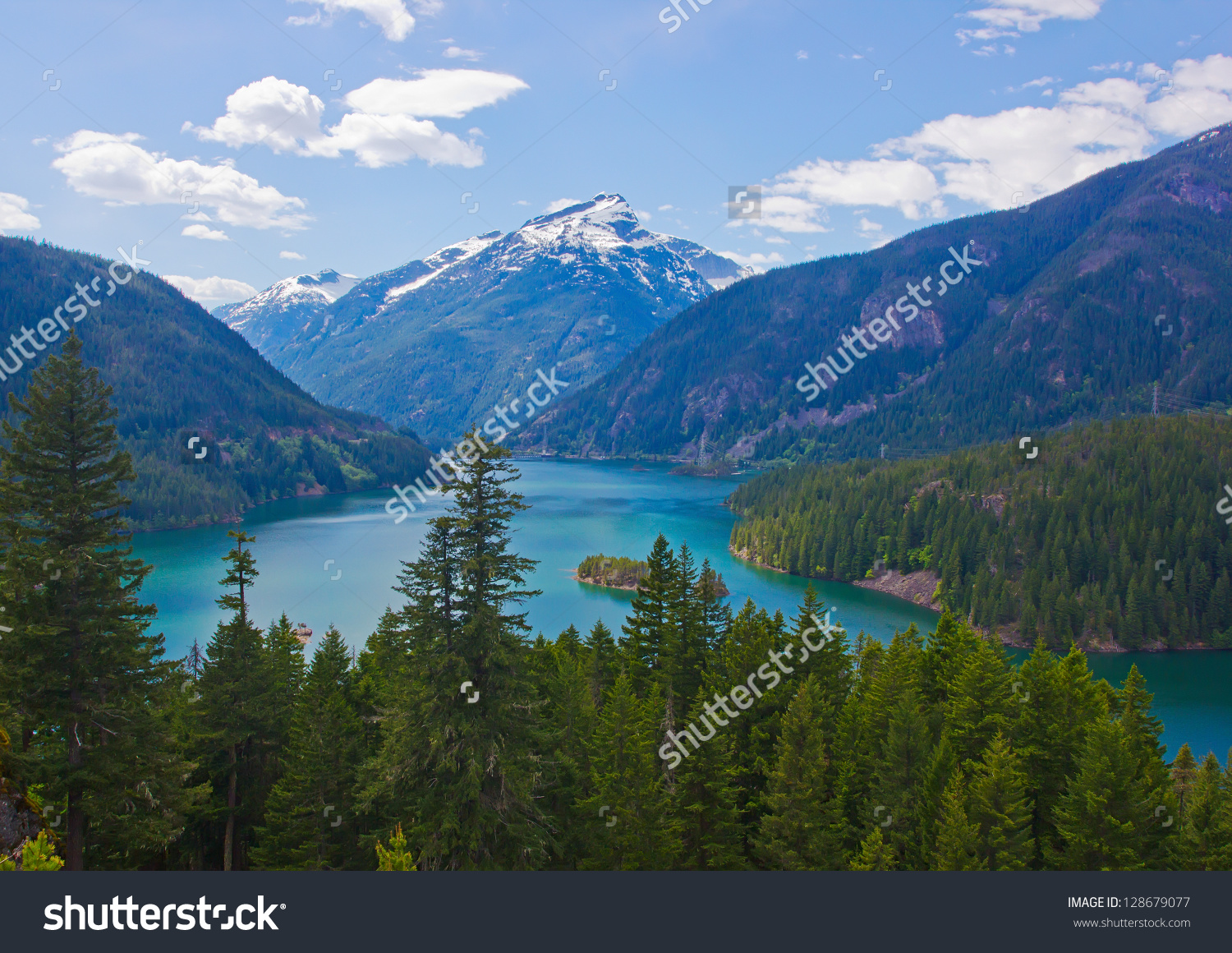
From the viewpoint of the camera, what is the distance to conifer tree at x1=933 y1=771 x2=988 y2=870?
21.7 meters

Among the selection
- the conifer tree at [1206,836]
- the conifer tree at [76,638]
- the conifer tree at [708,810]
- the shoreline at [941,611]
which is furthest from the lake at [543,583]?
the conifer tree at [1206,836]

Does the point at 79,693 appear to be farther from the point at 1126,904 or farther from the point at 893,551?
the point at 893,551

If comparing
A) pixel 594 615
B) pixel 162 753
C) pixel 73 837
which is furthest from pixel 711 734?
pixel 594 615

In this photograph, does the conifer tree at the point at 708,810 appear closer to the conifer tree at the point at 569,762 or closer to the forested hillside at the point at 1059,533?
the conifer tree at the point at 569,762

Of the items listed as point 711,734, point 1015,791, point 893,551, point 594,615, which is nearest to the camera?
point 1015,791

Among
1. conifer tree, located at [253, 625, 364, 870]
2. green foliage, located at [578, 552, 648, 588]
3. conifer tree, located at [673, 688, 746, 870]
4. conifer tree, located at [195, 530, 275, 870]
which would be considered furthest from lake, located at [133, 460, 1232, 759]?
conifer tree, located at [673, 688, 746, 870]

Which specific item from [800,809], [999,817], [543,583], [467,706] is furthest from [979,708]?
[543,583]

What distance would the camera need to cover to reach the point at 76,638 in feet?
65.2

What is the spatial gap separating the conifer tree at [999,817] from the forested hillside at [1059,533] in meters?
59.7

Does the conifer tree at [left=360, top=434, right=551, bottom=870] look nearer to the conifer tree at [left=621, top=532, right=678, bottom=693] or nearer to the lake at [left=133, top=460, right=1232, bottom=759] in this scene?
the conifer tree at [left=621, top=532, right=678, bottom=693]

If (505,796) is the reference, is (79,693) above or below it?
above

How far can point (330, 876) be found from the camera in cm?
1047

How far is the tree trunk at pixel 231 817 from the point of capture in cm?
2708

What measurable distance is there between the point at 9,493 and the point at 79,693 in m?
5.44
